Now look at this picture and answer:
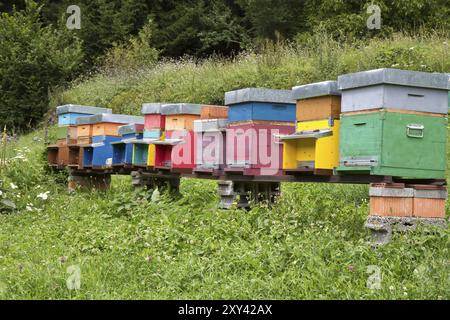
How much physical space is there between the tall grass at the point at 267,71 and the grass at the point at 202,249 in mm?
4821

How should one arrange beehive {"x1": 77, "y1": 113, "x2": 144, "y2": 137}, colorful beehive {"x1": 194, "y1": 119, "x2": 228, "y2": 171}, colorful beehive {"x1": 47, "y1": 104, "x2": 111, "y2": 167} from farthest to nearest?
colorful beehive {"x1": 47, "y1": 104, "x2": 111, "y2": 167} → beehive {"x1": 77, "y1": 113, "x2": 144, "y2": 137} → colorful beehive {"x1": 194, "y1": 119, "x2": 228, "y2": 171}

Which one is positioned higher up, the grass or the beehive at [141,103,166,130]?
the beehive at [141,103,166,130]

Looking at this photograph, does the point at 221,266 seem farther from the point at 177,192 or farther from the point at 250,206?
the point at 177,192

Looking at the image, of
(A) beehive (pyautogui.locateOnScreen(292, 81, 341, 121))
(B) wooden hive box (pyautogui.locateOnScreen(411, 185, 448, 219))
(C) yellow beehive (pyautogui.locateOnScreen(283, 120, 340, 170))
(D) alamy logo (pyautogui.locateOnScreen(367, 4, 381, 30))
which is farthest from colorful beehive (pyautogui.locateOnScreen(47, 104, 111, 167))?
(D) alamy logo (pyautogui.locateOnScreen(367, 4, 381, 30))

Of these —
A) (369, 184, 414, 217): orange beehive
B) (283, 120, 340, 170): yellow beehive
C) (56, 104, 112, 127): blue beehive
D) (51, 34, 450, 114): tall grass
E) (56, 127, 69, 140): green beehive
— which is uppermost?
(51, 34, 450, 114): tall grass

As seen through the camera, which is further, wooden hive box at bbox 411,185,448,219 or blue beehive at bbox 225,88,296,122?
blue beehive at bbox 225,88,296,122

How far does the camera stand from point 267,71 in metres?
13.7

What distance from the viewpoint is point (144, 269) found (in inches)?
177

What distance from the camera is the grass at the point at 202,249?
4020 mm

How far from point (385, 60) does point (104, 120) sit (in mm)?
6373

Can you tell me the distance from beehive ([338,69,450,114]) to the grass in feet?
3.18

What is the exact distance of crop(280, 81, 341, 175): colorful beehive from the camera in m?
5.18

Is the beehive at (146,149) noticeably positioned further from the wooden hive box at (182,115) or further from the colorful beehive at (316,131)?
the colorful beehive at (316,131)

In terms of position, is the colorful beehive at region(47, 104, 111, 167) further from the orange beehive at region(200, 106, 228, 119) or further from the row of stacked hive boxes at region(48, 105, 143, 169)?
the orange beehive at region(200, 106, 228, 119)
